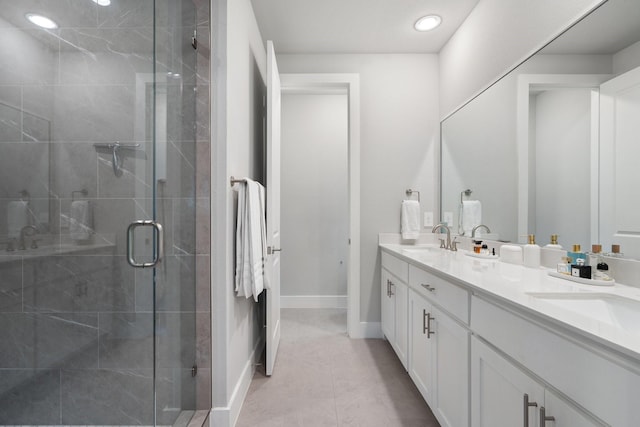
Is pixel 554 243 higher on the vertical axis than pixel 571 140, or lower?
lower

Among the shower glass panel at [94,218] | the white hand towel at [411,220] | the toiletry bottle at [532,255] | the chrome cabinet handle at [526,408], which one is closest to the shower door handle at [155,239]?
the shower glass panel at [94,218]

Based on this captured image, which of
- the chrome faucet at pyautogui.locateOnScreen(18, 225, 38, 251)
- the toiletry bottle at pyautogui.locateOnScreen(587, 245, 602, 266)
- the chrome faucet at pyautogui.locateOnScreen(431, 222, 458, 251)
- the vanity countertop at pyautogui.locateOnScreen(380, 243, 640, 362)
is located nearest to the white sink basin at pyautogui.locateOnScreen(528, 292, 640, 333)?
the vanity countertop at pyautogui.locateOnScreen(380, 243, 640, 362)

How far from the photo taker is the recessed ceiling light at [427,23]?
229 centimetres

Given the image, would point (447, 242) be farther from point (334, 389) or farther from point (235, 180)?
point (235, 180)

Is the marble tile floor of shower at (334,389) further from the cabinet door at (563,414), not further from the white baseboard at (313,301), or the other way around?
the cabinet door at (563,414)

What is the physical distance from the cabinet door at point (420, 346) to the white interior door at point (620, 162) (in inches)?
32.7

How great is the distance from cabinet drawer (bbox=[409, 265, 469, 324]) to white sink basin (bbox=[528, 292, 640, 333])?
0.91 feet

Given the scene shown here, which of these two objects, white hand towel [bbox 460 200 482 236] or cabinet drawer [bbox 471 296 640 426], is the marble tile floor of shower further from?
white hand towel [bbox 460 200 482 236]

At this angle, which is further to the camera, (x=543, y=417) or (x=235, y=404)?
(x=235, y=404)

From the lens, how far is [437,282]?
1.50 m

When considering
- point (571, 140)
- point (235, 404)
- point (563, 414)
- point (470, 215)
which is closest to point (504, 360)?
point (563, 414)

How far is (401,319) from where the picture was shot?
209 cm

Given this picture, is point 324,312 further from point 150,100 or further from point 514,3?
point 514,3

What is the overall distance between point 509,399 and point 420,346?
31.3 inches
